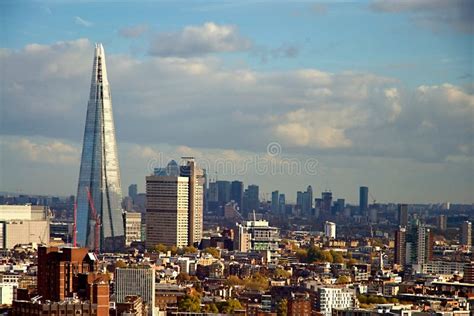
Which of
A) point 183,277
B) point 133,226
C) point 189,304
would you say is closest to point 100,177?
point 133,226

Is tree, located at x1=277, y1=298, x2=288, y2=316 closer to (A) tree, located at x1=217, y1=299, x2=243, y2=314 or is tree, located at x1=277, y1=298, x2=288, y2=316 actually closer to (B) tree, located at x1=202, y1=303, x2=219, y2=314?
(A) tree, located at x1=217, y1=299, x2=243, y2=314

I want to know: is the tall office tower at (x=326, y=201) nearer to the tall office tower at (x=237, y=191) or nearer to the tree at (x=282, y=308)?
the tall office tower at (x=237, y=191)

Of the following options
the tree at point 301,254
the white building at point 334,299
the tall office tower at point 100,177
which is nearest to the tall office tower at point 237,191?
the tree at point 301,254

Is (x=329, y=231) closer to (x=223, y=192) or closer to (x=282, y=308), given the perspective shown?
(x=223, y=192)

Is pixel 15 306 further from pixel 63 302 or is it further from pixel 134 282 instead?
pixel 134 282

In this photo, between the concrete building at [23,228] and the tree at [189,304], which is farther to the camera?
the concrete building at [23,228]

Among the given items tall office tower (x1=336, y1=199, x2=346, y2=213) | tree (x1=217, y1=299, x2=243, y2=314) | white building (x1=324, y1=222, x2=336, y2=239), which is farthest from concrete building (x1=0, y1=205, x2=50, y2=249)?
tree (x1=217, y1=299, x2=243, y2=314)
